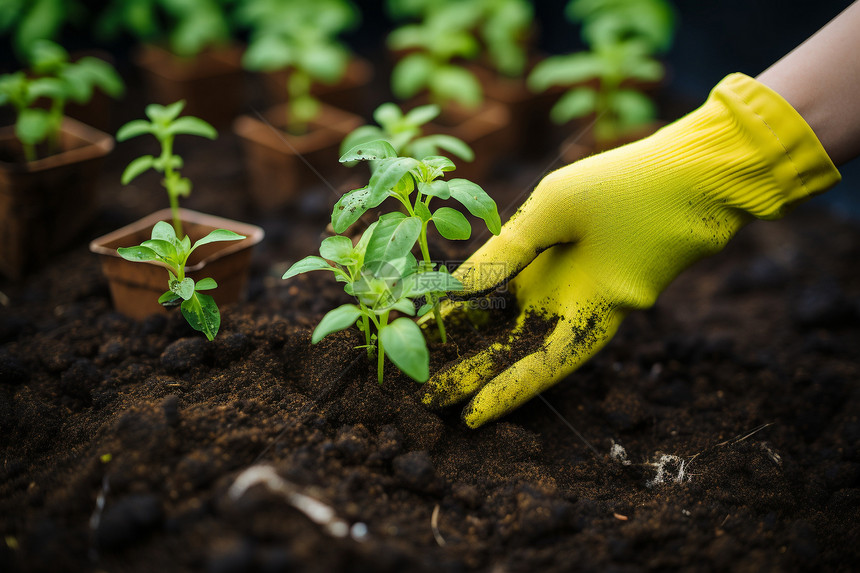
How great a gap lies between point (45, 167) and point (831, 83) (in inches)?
114

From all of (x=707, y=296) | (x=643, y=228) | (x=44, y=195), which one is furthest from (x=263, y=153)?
(x=707, y=296)

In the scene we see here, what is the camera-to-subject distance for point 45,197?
247 cm

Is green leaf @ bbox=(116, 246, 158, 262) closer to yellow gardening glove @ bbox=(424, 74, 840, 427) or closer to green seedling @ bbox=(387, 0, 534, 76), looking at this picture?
yellow gardening glove @ bbox=(424, 74, 840, 427)

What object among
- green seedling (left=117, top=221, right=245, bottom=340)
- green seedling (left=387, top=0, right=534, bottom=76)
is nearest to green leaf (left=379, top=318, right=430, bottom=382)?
green seedling (left=117, top=221, right=245, bottom=340)

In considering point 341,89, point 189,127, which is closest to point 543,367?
point 189,127

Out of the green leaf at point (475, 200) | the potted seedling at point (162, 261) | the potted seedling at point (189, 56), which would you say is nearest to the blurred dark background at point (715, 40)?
the potted seedling at point (189, 56)

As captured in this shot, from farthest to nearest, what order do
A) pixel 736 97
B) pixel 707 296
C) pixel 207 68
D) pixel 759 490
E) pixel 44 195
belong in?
pixel 207 68
pixel 707 296
pixel 44 195
pixel 736 97
pixel 759 490

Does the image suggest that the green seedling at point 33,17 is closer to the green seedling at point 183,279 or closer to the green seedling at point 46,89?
the green seedling at point 46,89

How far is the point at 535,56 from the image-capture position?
15.2 feet

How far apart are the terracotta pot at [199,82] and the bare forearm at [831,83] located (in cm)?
335

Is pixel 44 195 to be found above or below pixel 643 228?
below

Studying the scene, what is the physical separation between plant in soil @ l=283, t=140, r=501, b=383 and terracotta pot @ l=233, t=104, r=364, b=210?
5.33 feet

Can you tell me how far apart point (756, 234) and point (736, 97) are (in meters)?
1.88

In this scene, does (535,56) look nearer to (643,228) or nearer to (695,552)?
(643,228)
